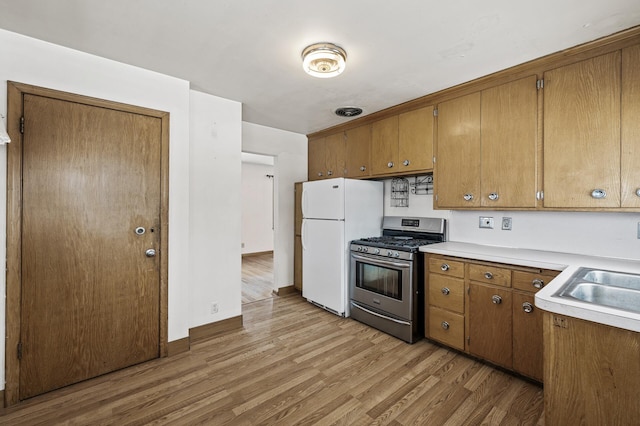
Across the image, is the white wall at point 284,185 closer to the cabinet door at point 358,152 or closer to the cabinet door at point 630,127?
the cabinet door at point 358,152

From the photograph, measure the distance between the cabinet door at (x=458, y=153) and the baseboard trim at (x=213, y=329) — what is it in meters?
2.47

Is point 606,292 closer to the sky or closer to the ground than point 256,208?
closer to the ground

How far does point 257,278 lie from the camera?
534 cm

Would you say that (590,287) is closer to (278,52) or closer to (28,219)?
(278,52)

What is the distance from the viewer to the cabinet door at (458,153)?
262cm

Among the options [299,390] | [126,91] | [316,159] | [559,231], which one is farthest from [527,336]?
[126,91]

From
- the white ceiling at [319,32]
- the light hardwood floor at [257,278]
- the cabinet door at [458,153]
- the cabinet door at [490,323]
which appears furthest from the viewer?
the light hardwood floor at [257,278]

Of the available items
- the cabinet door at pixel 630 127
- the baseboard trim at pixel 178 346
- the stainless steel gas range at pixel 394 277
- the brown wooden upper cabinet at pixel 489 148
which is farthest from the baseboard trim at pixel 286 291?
the cabinet door at pixel 630 127

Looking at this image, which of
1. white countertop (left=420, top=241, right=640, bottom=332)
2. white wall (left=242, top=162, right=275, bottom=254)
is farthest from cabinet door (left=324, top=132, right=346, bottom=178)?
white wall (left=242, top=162, right=275, bottom=254)

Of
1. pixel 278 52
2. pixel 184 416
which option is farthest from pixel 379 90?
pixel 184 416

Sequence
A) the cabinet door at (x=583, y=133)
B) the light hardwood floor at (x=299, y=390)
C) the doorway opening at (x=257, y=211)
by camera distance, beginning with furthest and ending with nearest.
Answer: the doorway opening at (x=257, y=211), the cabinet door at (x=583, y=133), the light hardwood floor at (x=299, y=390)

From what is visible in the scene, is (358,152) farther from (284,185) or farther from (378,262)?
(378,262)

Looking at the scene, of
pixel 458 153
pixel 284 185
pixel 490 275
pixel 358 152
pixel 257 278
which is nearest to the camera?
pixel 490 275

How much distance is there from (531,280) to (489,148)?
114 centimetres
